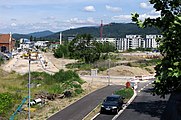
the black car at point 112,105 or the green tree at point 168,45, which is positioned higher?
the green tree at point 168,45

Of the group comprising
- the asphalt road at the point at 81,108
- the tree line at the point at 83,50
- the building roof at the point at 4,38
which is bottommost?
the asphalt road at the point at 81,108

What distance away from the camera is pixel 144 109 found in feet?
92.7

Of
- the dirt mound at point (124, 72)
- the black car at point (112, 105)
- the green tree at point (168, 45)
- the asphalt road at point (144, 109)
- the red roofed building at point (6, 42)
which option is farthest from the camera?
the red roofed building at point (6, 42)

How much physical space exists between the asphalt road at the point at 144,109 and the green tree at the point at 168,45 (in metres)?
4.92

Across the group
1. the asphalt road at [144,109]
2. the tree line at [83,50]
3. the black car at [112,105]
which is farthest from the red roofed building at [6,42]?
the black car at [112,105]

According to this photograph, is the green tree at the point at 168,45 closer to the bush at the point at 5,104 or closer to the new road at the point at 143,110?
the new road at the point at 143,110

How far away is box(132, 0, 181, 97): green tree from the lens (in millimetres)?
16812

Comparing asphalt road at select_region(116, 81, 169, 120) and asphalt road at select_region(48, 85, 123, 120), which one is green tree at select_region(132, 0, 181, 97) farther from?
asphalt road at select_region(48, 85, 123, 120)

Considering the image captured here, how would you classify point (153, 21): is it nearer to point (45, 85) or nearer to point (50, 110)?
point (50, 110)

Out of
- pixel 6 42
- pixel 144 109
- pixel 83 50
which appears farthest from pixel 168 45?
pixel 6 42

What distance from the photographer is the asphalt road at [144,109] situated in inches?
1000

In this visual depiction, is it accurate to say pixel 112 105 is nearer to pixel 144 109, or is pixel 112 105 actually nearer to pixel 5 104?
pixel 144 109

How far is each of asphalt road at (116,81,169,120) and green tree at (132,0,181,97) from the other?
16.1ft

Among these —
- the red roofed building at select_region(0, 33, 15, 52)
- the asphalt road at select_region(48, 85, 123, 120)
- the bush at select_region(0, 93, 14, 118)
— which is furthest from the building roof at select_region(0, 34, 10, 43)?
the bush at select_region(0, 93, 14, 118)
